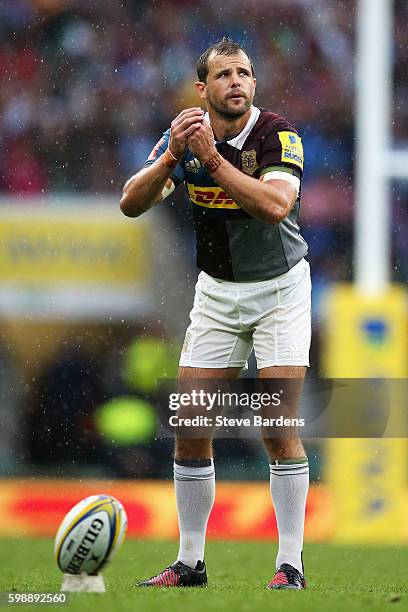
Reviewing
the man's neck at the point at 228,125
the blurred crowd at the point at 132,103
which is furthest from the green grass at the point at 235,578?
the blurred crowd at the point at 132,103

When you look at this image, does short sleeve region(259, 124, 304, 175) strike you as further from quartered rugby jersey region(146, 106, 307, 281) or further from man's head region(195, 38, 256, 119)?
man's head region(195, 38, 256, 119)

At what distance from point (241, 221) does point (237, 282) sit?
0.60 feet

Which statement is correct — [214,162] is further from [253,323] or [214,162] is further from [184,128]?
[253,323]

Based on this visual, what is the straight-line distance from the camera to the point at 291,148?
3.86 meters

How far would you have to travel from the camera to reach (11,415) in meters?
8.17

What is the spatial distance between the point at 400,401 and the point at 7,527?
6.67ft

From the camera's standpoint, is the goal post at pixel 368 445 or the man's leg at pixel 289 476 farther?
the goal post at pixel 368 445

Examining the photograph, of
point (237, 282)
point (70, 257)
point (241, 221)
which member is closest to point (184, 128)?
point (241, 221)

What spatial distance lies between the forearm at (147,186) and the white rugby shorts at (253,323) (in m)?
0.34

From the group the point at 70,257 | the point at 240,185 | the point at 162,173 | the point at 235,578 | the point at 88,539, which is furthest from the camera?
the point at 70,257

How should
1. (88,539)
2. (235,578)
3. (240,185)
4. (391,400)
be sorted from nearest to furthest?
1. (88,539)
2. (240,185)
3. (235,578)
4. (391,400)

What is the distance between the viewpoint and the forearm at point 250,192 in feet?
12.1

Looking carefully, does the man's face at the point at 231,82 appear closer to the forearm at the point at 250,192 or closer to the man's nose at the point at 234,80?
the man's nose at the point at 234,80

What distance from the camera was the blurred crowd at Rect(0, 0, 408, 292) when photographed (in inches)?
340
